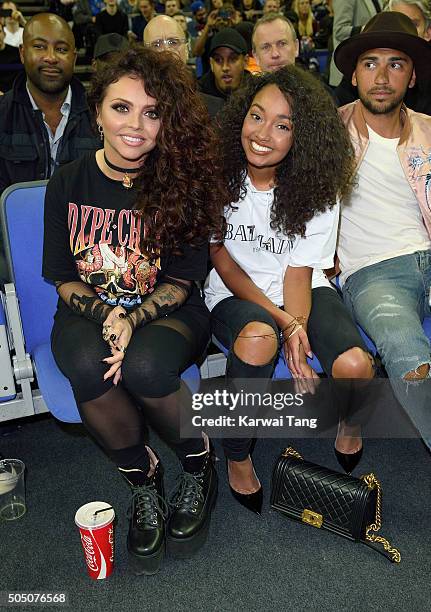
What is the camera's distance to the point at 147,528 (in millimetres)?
1837

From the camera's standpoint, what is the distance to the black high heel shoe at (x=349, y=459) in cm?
220

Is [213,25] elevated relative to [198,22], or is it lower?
lower

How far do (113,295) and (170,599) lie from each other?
890mm

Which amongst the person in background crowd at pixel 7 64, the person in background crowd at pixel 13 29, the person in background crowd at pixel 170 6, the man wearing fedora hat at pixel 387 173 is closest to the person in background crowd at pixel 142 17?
the person in background crowd at pixel 170 6

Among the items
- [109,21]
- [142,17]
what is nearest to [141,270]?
[109,21]

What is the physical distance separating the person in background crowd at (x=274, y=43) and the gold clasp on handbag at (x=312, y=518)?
2.29 metres

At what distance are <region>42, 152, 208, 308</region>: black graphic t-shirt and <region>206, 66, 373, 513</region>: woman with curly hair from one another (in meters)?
0.23

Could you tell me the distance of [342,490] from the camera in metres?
1.88

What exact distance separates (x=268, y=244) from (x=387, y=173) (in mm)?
568

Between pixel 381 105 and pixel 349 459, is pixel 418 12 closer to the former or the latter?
pixel 381 105

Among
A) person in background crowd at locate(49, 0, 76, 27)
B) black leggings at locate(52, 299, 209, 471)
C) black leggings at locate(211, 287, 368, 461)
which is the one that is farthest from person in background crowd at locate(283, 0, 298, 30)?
black leggings at locate(52, 299, 209, 471)

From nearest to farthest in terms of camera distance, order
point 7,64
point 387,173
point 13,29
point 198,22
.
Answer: point 387,173, point 7,64, point 13,29, point 198,22

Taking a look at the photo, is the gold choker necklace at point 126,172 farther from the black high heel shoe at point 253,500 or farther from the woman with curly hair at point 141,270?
the black high heel shoe at point 253,500

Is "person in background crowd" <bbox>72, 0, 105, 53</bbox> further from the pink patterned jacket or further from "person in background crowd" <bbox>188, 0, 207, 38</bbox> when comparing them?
the pink patterned jacket
